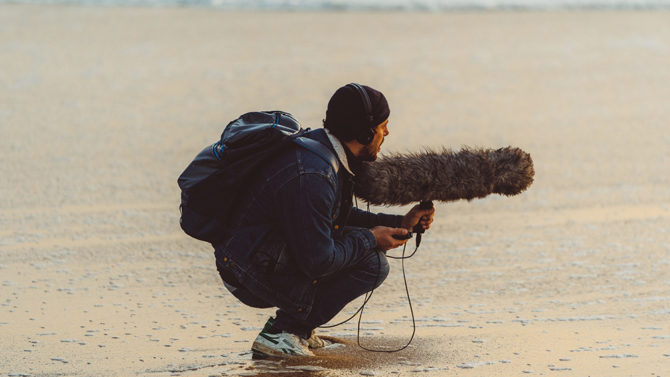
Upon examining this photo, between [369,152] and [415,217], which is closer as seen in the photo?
[369,152]

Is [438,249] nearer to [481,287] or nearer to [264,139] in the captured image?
[481,287]

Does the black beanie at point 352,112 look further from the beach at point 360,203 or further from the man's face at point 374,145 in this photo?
the beach at point 360,203

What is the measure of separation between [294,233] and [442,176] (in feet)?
2.11

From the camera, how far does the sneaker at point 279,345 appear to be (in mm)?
3771

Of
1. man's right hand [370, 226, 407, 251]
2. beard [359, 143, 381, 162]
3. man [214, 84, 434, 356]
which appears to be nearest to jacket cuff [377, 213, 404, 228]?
man [214, 84, 434, 356]

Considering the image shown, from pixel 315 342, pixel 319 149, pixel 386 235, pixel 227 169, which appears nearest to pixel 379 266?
pixel 386 235

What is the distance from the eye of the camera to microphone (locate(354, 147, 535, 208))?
360cm

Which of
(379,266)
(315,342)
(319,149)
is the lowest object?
(315,342)

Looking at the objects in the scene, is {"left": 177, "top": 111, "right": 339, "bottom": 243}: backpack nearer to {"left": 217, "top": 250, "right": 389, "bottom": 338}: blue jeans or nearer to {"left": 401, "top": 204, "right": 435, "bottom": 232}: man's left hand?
{"left": 217, "top": 250, "right": 389, "bottom": 338}: blue jeans

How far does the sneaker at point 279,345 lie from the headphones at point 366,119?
2.81 feet

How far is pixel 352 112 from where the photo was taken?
11.4ft

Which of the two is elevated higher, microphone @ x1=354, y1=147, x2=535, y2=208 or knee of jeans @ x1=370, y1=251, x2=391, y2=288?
microphone @ x1=354, y1=147, x2=535, y2=208

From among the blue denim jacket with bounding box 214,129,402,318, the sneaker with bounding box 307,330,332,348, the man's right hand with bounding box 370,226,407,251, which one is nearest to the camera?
the blue denim jacket with bounding box 214,129,402,318

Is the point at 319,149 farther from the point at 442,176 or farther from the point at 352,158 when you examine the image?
the point at 442,176
